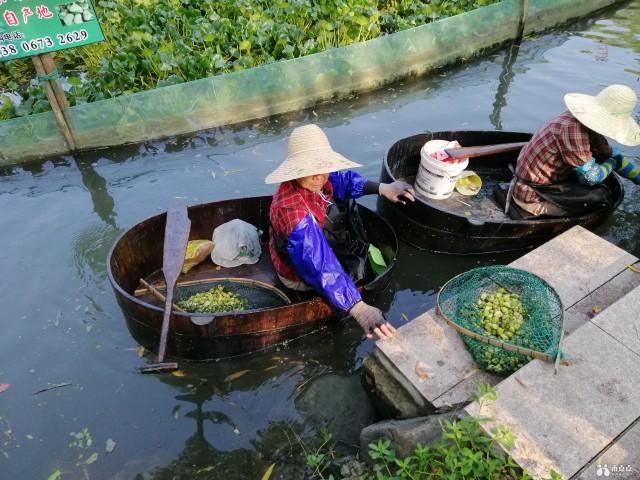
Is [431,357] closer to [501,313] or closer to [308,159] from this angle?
[501,313]

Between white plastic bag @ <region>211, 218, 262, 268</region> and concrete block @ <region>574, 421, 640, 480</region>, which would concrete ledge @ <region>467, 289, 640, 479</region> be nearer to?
concrete block @ <region>574, 421, 640, 480</region>

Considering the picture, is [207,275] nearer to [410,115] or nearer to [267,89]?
[267,89]

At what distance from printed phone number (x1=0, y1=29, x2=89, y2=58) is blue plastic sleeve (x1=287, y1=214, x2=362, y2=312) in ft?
14.0

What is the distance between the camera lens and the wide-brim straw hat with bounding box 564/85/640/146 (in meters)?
4.22

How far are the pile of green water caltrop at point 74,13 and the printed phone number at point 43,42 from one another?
0.12m

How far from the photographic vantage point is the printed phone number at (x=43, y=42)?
5.32 m

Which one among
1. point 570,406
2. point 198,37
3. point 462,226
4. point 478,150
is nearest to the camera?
point 570,406

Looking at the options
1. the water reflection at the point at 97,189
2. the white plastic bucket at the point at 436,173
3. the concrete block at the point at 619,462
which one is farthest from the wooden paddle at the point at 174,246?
the concrete block at the point at 619,462

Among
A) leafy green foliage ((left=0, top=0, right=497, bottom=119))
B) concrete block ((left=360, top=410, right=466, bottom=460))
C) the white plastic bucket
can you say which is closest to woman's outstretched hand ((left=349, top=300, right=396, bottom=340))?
concrete block ((left=360, top=410, right=466, bottom=460))

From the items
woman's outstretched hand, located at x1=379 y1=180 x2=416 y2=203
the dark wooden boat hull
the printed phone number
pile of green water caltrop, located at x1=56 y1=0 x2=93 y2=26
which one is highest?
pile of green water caltrop, located at x1=56 y1=0 x2=93 y2=26

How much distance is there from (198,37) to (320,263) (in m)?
6.21

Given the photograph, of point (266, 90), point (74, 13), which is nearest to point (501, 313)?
point (266, 90)

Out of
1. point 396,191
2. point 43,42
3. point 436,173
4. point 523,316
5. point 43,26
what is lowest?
point 523,316

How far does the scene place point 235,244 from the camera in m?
4.45
